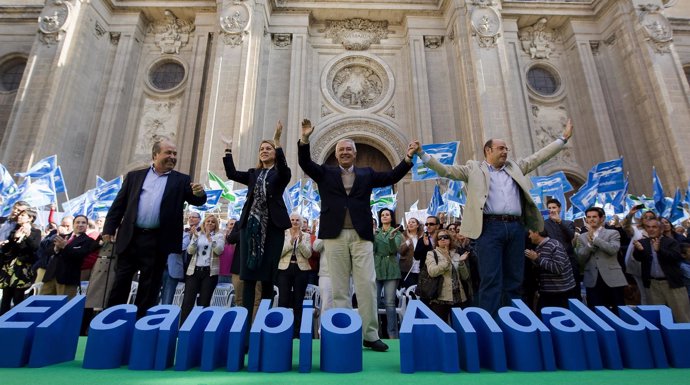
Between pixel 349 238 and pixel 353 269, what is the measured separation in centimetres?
34

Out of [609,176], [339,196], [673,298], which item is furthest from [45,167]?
[609,176]

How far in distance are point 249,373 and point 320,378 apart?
544 millimetres

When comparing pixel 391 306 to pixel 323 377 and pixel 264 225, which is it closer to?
pixel 264 225

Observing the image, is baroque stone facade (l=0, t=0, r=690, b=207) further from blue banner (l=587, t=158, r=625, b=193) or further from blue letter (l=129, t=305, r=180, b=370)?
blue letter (l=129, t=305, r=180, b=370)

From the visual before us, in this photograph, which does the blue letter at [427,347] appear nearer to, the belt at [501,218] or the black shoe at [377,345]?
the black shoe at [377,345]

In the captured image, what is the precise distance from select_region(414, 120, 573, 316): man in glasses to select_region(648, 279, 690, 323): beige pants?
3475 millimetres

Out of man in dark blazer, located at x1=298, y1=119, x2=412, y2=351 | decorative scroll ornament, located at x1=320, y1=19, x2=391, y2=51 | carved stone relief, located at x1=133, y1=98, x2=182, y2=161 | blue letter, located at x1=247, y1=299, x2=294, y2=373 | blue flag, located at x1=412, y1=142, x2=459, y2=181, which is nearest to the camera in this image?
blue letter, located at x1=247, y1=299, x2=294, y2=373

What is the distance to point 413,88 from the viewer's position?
1697 centimetres

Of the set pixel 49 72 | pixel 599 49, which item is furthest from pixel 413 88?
pixel 49 72

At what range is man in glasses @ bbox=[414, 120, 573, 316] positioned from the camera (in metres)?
3.91

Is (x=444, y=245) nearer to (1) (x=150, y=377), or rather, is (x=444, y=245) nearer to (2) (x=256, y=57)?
(1) (x=150, y=377)

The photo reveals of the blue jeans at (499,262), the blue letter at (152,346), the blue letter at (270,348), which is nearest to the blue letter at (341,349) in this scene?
the blue letter at (270,348)

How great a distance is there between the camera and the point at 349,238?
3.95m

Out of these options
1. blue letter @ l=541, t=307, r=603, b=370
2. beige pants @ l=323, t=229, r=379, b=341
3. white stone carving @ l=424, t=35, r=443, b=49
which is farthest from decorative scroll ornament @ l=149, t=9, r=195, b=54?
blue letter @ l=541, t=307, r=603, b=370
